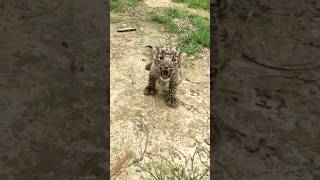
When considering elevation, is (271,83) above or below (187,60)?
above

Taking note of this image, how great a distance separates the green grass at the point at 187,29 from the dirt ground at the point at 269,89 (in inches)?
240

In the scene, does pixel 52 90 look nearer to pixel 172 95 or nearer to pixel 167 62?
pixel 167 62

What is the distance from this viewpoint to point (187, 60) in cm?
700

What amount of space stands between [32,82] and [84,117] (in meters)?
0.14

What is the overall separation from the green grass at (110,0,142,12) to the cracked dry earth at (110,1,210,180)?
958 millimetres

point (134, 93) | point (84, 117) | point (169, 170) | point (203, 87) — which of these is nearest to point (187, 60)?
point (203, 87)

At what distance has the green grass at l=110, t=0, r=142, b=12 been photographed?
27.6 ft

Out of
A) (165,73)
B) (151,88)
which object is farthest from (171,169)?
(151,88)

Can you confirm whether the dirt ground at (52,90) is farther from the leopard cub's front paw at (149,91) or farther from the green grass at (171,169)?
the leopard cub's front paw at (149,91)

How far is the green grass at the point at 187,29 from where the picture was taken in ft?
24.0

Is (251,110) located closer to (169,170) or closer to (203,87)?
(169,170)

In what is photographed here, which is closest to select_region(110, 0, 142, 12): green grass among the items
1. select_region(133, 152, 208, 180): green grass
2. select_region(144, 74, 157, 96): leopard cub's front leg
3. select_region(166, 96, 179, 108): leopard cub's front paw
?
select_region(144, 74, 157, 96): leopard cub's front leg

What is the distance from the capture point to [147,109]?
5.78 metres

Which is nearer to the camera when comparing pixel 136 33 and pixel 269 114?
pixel 269 114
